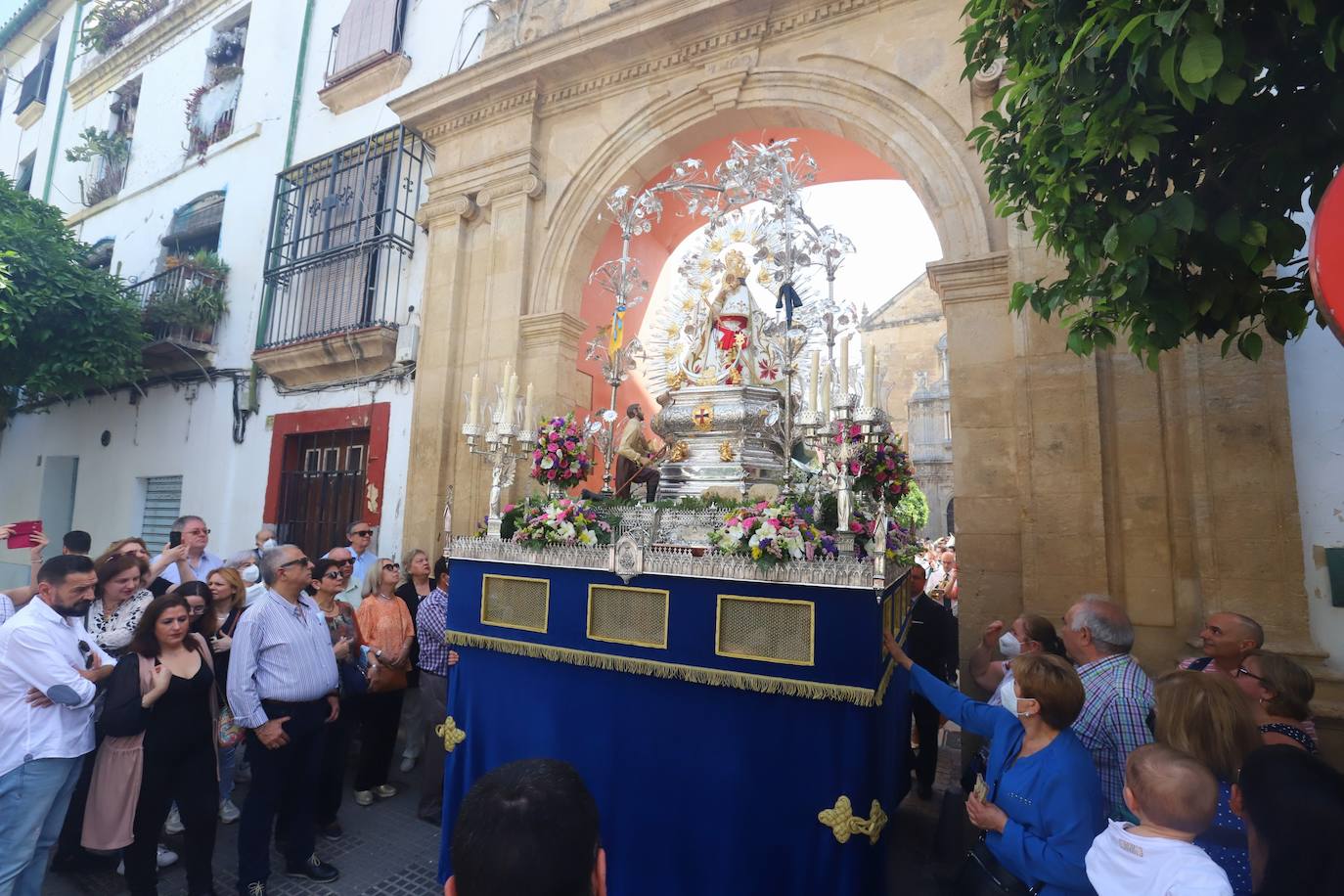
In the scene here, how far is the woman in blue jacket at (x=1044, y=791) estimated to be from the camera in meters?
1.95

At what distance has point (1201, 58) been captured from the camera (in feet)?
6.09

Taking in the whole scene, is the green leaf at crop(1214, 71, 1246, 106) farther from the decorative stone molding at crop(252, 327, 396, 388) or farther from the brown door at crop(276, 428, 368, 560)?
the brown door at crop(276, 428, 368, 560)

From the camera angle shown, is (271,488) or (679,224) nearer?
(679,224)

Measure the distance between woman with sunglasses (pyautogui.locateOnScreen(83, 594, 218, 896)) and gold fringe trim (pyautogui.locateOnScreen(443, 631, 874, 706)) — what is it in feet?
4.05

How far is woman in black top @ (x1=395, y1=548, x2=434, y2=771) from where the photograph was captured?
15.9 feet

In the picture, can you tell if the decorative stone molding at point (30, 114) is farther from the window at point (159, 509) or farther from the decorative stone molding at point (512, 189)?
the decorative stone molding at point (512, 189)

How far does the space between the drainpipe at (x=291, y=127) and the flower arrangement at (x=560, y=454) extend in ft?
21.2

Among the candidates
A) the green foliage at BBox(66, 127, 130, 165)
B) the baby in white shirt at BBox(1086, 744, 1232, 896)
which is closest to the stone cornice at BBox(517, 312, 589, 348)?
the baby in white shirt at BBox(1086, 744, 1232, 896)

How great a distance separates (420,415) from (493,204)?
225 cm

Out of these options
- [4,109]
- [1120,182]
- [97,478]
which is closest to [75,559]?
[1120,182]

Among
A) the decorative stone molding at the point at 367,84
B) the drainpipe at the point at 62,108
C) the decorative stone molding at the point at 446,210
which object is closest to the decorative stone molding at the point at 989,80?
the decorative stone molding at the point at 446,210

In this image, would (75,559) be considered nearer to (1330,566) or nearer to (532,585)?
(532,585)

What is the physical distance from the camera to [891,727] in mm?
3287

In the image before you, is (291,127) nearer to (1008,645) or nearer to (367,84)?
(367,84)
